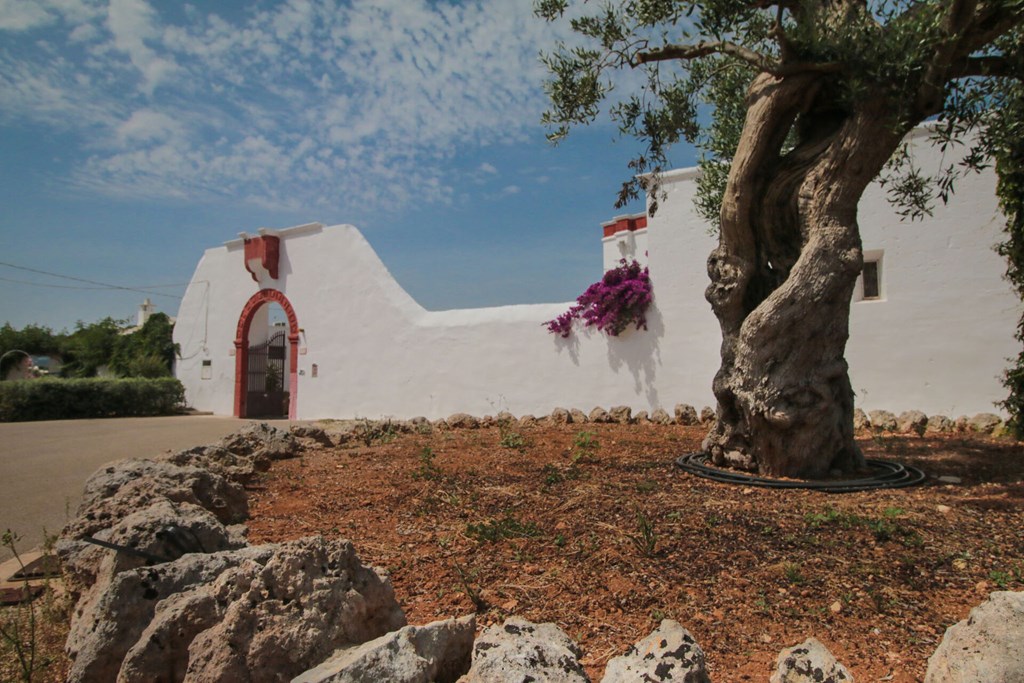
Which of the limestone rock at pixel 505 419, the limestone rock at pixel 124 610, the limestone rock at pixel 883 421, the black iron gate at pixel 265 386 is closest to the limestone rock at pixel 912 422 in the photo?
the limestone rock at pixel 883 421

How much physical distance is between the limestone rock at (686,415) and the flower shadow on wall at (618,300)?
6.26ft

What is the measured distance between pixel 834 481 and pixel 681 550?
196 centimetres

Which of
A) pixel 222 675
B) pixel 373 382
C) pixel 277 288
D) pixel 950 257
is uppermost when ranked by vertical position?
pixel 277 288

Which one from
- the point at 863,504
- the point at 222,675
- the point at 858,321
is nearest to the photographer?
the point at 222,675

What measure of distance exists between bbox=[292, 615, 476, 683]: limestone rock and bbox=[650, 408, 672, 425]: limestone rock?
773cm

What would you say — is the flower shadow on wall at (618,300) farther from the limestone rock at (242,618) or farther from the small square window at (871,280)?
the limestone rock at (242,618)

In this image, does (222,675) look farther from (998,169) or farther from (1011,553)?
(998,169)

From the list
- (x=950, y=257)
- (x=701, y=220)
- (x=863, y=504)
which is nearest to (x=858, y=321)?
(x=950, y=257)

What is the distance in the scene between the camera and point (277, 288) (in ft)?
53.5

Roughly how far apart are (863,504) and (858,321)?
613 cm

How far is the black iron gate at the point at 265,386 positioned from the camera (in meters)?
17.5

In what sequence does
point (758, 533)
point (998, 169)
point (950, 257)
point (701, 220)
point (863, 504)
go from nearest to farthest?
point (758, 533) < point (863, 504) < point (998, 169) < point (950, 257) < point (701, 220)

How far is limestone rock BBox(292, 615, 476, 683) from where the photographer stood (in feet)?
5.68

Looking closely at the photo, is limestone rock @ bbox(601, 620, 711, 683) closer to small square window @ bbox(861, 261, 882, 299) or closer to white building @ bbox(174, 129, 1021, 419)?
white building @ bbox(174, 129, 1021, 419)
